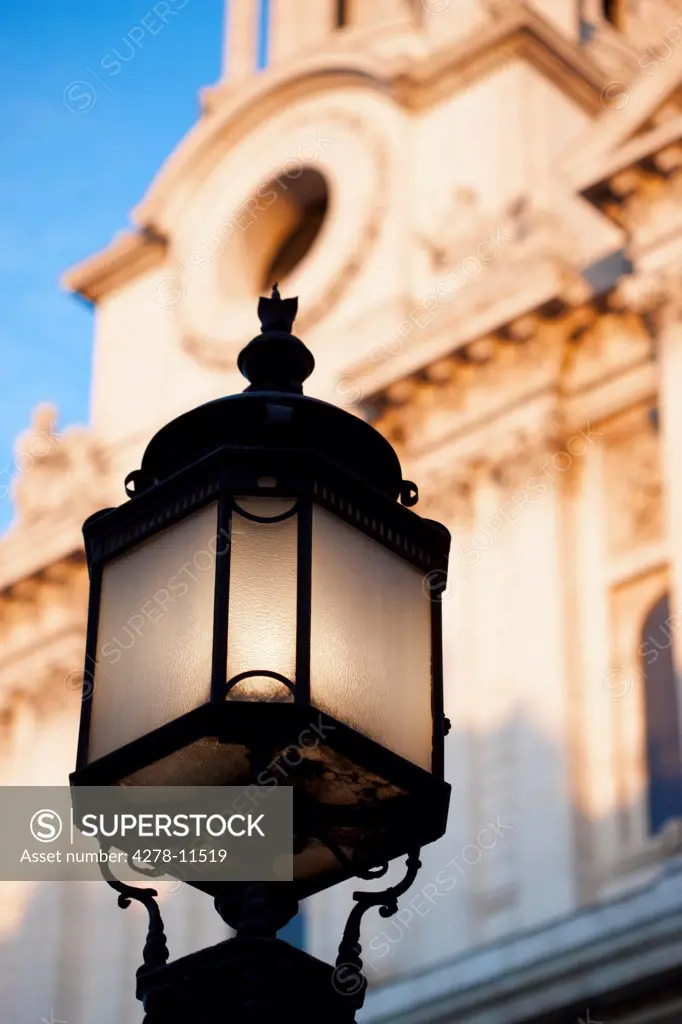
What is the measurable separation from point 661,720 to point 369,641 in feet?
43.7

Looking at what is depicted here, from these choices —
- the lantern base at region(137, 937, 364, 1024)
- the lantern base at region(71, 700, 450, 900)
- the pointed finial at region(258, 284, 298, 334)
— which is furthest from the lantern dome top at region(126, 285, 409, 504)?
the lantern base at region(137, 937, 364, 1024)

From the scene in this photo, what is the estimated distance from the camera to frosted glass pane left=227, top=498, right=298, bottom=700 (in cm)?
424

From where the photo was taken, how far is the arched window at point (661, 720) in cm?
1717

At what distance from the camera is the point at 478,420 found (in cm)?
1977

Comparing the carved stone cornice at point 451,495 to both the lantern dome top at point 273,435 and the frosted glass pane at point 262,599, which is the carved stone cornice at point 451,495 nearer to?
the lantern dome top at point 273,435

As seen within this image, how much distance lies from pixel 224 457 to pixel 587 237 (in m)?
17.4

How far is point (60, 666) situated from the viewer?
23.1 metres

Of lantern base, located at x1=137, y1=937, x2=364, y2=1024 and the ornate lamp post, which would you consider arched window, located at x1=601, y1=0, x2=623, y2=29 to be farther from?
lantern base, located at x1=137, y1=937, x2=364, y2=1024

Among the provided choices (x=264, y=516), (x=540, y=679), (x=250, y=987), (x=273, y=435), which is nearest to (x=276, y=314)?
(x=273, y=435)

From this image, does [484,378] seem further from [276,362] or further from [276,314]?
[276,362]

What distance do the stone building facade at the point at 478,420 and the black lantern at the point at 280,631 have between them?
33.8ft

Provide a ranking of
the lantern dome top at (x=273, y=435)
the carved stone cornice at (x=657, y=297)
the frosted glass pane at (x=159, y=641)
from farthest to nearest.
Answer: the carved stone cornice at (x=657, y=297) → the lantern dome top at (x=273, y=435) → the frosted glass pane at (x=159, y=641)

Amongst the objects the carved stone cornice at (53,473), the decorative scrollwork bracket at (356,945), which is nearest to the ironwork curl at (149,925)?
the decorative scrollwork bracket at (356,945)

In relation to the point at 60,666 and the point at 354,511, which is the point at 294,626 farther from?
the point at 60,666
